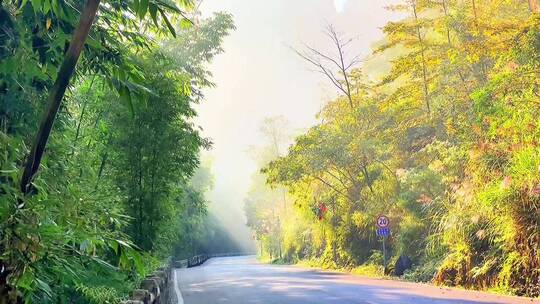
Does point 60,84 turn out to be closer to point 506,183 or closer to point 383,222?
point 506,183

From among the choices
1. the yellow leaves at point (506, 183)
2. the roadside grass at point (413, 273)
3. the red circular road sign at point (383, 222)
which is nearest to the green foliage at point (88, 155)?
the yellow leaves at point (506, 183)

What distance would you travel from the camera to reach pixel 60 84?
5.83 ft

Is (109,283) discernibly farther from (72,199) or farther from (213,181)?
→ (213,181)

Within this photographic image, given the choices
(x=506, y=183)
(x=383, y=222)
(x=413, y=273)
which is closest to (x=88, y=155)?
(x=506, y=183)

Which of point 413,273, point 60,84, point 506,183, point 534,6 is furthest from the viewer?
point 413,273

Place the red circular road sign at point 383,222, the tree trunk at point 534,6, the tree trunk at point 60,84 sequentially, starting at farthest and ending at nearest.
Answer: the red circular road sign at point 383,222
the tree trunk at point 534,6
the tree trunk at point 60,84

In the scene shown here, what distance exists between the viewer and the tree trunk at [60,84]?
1.67 metres

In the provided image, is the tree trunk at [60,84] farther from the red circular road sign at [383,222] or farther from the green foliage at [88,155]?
the red circular road sign at [383,222]

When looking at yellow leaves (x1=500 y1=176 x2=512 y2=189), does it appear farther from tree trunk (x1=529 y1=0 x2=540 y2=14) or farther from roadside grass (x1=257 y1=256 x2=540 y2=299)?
tree trunk (x1=529 y1=0 x2=540 y2=14)

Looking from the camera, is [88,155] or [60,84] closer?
[60,84]

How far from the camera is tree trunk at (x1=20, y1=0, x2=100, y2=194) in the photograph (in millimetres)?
1671

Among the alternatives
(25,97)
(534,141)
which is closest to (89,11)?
(25,97)

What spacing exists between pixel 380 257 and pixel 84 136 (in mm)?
20605

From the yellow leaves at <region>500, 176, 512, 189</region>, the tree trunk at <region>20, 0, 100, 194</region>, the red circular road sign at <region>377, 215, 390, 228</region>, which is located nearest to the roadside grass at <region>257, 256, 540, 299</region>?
the red circular road sign at <region>377, 215, 390, 228</region>
